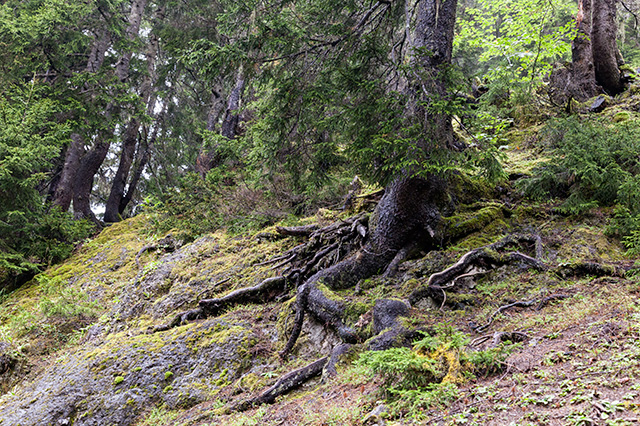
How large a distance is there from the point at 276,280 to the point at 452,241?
3.06 metres

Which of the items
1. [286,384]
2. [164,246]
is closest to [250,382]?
[286,384]

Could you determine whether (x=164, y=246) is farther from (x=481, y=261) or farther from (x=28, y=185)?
(x=481, y=261)

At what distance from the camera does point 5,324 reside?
779 cm

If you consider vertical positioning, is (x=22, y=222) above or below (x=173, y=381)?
above

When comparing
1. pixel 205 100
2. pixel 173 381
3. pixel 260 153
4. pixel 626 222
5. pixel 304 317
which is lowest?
pixel 173 381

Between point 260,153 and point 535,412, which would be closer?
point 535,412

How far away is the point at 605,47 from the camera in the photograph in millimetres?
9141

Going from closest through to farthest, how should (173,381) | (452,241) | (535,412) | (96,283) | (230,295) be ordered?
1. (535,412)
2. (173,381)
3. (452,241)
4. (230,295)
5. (96,283)

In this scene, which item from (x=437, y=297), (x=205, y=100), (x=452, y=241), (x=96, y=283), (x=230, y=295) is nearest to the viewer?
(x=437, y=297)

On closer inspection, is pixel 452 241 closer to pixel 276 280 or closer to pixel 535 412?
pixel 276 280

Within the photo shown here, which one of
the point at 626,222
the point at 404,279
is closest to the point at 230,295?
the point at 404,279

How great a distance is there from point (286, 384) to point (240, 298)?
2.46 m

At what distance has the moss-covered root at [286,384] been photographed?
13.7ft

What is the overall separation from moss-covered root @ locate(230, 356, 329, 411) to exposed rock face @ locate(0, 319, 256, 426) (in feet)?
2.69
